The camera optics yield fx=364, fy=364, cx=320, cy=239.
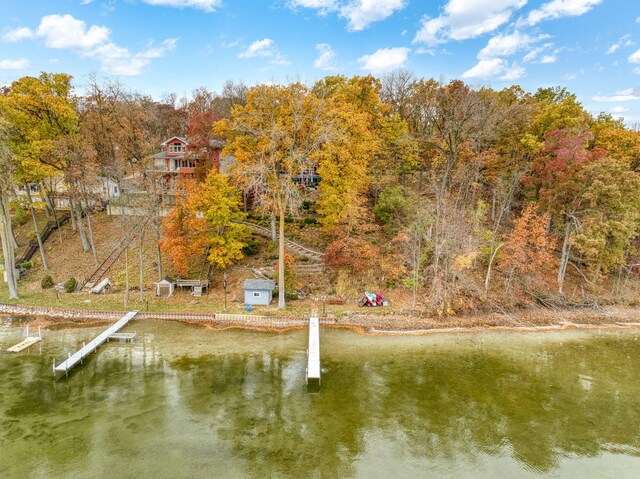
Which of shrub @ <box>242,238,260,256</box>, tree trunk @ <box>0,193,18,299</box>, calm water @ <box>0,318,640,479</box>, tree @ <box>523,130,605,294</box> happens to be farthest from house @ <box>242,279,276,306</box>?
tree @ <box>523,130,605,294</box>

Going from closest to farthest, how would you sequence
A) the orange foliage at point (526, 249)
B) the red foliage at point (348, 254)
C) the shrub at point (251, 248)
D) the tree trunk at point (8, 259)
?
1. the tree trunk at point (8, 259)
2. the orange foliage at point (526, 249)
3. the red foliage at point (348, 254)
4. the shrub at point (251, 248)

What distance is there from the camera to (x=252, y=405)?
15656mm

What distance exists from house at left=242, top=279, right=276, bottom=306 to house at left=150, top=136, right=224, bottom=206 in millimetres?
15277

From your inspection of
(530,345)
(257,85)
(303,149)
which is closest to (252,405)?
(530,345)

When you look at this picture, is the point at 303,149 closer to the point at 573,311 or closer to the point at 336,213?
the point at 336,213

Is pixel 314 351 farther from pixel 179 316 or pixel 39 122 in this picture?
pixel 39 122

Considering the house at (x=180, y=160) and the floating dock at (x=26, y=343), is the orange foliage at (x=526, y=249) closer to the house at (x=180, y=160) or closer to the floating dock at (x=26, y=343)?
the house at (x=180, y=160)

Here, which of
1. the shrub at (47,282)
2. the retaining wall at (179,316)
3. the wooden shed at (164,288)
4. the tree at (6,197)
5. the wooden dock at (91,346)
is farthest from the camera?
the shrub at (47,282)

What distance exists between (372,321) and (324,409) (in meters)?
9.30

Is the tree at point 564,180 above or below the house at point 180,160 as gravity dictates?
below

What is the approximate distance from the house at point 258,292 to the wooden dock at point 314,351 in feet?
13.2

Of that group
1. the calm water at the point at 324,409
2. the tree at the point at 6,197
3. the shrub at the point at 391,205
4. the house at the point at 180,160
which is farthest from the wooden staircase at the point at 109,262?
the shrub at the point at 391,205

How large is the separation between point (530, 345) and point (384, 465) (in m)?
13.8

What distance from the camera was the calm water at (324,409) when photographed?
1262cm
